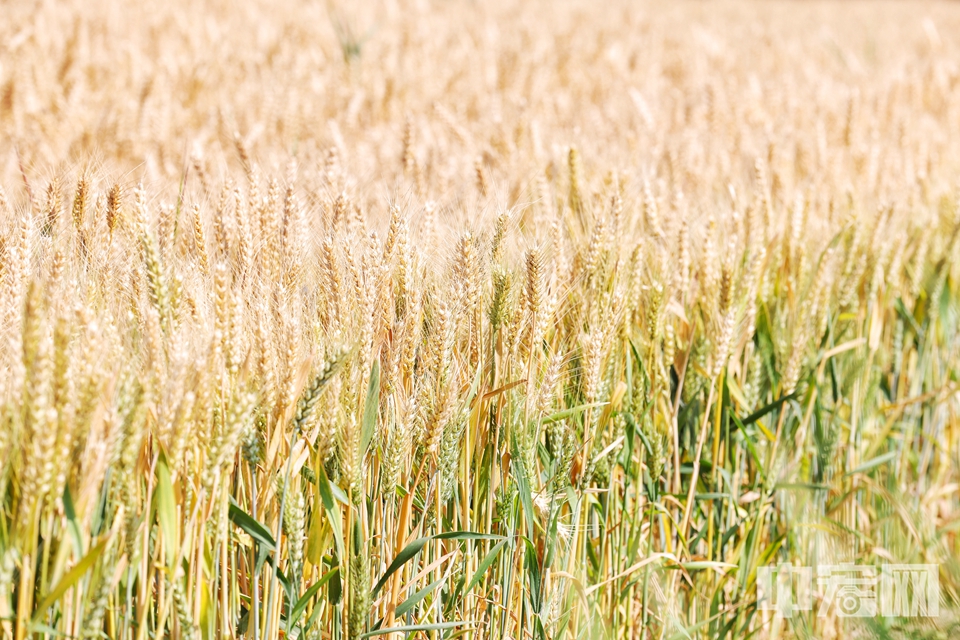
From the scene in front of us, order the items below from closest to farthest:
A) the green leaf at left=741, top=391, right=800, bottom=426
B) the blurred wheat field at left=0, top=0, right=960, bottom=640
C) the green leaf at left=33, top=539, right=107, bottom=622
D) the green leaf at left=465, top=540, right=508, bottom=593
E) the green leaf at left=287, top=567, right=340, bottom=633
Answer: the green leaf at left=33, top=539, right=107, bottom=622
the blurred wheat field at left=0, top=0, right=960, bottom=640
the green leaf at left=287, top=567, right=340, bottom=633
the green leaf at left=465, top=540, right=508, bottom=593
the green leaf at left=741, top=391, right=800, bottom=426

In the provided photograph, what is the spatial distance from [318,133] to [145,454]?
1.82 m

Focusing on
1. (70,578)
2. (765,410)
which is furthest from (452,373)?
(765,410)

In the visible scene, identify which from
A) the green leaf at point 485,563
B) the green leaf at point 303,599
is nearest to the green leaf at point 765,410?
the green leaf at point 485,563

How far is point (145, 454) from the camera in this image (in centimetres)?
92

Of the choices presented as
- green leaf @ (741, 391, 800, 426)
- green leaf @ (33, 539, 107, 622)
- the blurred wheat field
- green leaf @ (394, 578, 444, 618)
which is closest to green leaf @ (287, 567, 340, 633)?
the blurred wheat field

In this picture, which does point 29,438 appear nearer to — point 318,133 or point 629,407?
point 629,407

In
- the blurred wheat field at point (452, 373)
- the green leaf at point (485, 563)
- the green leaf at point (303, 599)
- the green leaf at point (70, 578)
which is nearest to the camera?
the green leaf at point (70, 578)

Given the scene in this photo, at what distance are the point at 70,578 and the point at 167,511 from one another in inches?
4.3

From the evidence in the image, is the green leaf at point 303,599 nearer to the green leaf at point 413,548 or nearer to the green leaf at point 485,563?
the green leaf at point 413,548

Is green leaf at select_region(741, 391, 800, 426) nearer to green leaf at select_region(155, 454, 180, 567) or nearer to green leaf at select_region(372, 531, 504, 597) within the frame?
green leaf at select_region(372, 531, 504, 597)

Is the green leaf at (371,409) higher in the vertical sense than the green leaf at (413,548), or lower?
higher

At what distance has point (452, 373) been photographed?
3.42ft

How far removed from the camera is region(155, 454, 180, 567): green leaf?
81cm

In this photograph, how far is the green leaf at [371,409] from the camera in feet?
3.26
